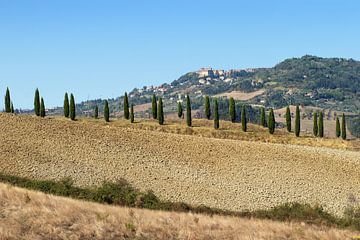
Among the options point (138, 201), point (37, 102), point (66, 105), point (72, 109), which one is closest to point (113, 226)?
point (138, 201)

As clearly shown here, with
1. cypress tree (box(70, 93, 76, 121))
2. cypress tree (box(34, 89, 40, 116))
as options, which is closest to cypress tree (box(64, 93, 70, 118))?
cypress tree (box(70, 93, 76, 121))

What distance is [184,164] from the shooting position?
61.0 meters

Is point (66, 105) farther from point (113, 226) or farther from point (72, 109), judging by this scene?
point (113, 226)

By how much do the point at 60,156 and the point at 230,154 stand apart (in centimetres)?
2184

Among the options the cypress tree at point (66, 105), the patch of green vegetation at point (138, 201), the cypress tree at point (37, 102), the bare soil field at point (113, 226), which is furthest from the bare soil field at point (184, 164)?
the bare soil field at point (113, 226)

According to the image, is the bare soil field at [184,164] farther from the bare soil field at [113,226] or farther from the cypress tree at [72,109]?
the bare soil field at [113,226]

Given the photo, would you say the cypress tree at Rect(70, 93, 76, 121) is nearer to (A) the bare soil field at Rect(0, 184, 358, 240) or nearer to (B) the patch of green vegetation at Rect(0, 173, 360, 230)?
(B) the patch of green vegetation at Rect(0, 173, 360, 230)

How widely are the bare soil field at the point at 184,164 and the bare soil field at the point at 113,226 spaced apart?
93.4 ft

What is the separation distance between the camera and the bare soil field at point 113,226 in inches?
664

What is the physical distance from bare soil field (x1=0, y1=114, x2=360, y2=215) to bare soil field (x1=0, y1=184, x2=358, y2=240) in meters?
28.5

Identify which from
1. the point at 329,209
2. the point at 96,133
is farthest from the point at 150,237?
the point at 96,133

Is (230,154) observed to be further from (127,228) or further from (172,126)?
(127,228)

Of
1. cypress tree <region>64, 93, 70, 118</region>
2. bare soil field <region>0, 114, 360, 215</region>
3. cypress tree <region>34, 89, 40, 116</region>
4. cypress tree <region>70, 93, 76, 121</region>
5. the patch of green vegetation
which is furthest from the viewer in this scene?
cypress tree <region>64, 93, 70, 118</region>

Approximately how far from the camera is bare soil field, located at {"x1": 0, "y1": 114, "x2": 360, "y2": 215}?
5228cm
